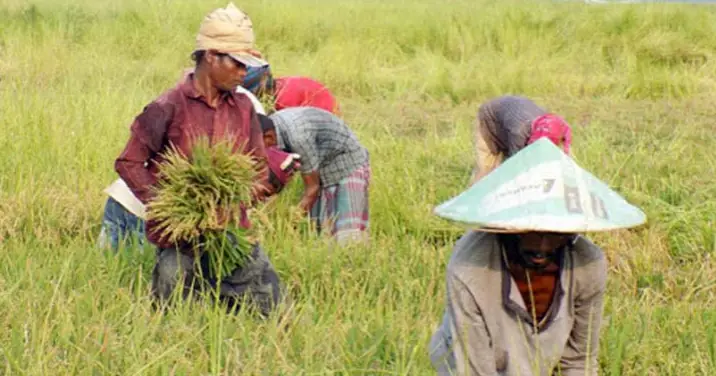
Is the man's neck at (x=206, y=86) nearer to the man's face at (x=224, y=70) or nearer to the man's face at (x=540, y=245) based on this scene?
the man's face at (x=224, y=70)

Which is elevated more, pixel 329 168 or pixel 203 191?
pixel 203 191

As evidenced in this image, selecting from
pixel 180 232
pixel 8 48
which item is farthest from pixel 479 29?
pixel 180 232

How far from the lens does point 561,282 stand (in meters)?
2.69

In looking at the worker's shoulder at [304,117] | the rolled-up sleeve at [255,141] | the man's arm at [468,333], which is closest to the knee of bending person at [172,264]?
the rolled-up sleeve at [255,141]

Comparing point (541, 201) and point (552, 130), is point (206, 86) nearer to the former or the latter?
point (552, 130)

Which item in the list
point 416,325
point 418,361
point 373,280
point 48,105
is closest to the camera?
point 418,361

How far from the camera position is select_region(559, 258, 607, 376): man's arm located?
8.96ft

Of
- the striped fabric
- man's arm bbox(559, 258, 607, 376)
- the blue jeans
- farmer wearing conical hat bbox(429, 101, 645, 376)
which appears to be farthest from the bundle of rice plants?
the striped fabric

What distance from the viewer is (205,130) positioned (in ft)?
11.4

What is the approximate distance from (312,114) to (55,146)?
4.08ft

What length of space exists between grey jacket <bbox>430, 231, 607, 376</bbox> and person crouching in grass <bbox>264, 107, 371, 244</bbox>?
1.75 m

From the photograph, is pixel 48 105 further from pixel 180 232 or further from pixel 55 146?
pixel 180 232

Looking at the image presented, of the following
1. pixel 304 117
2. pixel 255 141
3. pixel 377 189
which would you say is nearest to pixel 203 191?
pixel 255 141

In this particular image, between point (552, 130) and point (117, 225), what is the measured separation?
163 centimetres
